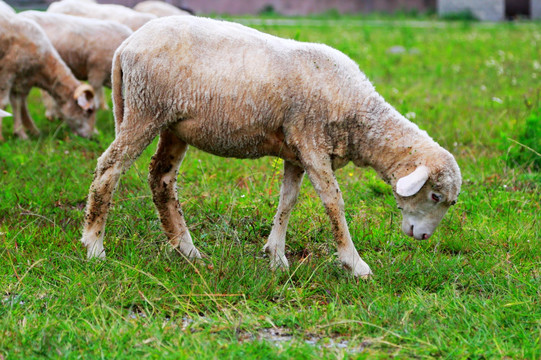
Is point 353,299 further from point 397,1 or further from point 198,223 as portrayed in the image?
point 397,1

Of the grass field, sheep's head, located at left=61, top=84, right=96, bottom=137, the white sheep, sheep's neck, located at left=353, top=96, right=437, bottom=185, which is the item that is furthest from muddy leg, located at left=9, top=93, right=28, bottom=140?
sheep's neck, located at left=353, top=96, right=437, bottom=185

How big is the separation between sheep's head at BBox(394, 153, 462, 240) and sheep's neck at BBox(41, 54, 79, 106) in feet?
15.6

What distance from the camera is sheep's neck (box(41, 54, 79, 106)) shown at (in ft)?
25.1

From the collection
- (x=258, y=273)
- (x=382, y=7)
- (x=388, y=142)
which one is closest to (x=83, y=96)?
(x=258, y=273)

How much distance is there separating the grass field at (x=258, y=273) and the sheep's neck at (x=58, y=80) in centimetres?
93

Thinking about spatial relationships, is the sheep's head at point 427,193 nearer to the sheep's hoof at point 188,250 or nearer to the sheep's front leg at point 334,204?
the sheep's front leg at point 334,204

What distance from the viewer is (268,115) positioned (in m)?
4.07

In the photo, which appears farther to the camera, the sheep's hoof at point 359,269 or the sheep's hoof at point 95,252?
the sheep's hoof at point 95,252

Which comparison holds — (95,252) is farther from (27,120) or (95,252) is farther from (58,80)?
(27,120)

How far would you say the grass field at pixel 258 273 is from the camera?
3346 millimetres

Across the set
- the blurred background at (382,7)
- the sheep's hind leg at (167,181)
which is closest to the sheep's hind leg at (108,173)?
the sheep's hind leg at (167,181)

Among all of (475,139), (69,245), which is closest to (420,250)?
(69,245)

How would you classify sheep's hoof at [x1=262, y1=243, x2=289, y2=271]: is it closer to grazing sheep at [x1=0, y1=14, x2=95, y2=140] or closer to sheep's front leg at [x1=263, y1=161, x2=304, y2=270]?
sheep's front leg at [x1=263, y1=161, x2=304, y2=270]

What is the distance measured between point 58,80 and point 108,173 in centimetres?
389
